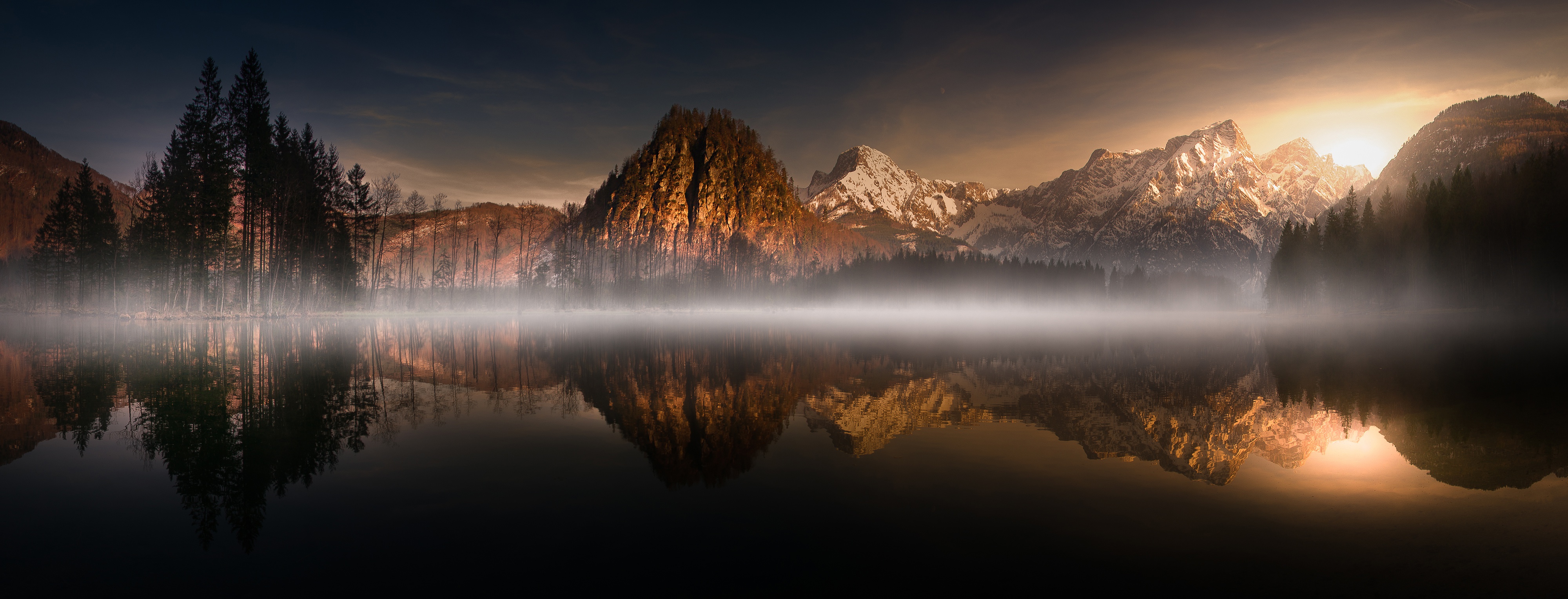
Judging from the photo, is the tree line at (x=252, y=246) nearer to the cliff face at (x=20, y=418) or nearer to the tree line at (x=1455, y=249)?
the cliff face at (x=20, y=418)

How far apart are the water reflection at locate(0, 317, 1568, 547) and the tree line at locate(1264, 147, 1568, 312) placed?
55525 mm

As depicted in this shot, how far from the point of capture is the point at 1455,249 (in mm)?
76438

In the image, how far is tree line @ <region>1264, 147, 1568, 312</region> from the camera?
7194 cm

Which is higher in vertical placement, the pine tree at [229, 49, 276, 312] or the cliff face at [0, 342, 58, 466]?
the pine tree at [229, 49, 276, 312]

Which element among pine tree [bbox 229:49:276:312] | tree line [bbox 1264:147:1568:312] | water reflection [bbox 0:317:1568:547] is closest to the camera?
water reflection [bbox 0:317:1568:547]

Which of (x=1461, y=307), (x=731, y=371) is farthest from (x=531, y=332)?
(x=1461, y=307)

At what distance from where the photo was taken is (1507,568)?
264 inches

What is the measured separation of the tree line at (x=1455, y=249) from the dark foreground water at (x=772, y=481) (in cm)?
7548

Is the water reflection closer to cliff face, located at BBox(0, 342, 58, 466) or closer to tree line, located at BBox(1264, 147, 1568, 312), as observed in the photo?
cliff face, located at BBox(0, 342, 58, 466)

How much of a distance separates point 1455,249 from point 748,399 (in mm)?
100726

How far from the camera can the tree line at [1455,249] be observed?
7194 centimetres

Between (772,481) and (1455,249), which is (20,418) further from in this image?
(1455,249)

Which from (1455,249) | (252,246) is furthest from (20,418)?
(1455,249)

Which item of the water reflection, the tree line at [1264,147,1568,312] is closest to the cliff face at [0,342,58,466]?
the water reflection
